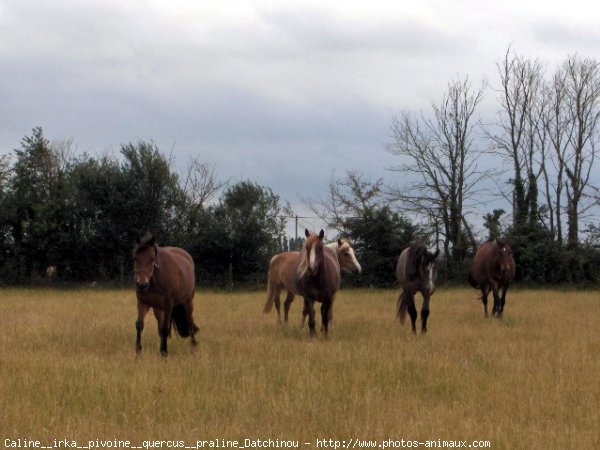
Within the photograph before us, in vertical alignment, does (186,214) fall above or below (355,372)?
above

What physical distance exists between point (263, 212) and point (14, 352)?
71.3ft

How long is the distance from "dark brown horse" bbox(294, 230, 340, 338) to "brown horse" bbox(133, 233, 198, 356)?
2005 mm

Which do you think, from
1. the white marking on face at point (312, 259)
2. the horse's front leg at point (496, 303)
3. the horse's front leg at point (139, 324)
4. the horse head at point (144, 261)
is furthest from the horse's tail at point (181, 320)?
the horse's front leg at point (496, 303)

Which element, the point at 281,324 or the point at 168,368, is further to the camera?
the point at 281,324

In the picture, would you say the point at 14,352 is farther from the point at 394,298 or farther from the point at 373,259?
the point at 373,259

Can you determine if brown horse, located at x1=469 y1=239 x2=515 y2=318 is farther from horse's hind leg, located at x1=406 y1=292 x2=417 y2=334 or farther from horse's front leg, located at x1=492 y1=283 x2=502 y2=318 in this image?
horse's hind leg, located at x1=406 y1=292 x2=417 y2=334

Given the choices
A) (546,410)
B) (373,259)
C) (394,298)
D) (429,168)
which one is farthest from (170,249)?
(429,168)

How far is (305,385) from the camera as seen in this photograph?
7.08m

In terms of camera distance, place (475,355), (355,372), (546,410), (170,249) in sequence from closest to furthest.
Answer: (546,410) → (355,372) → (475,355) → (170,249)

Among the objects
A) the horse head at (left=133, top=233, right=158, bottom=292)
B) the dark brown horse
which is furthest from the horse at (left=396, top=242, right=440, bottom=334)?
the horse head at (left=133, top=233, right=158, bottom=292)

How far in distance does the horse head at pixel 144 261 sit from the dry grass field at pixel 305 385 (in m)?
1.04

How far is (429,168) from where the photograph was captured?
3681 centimetres

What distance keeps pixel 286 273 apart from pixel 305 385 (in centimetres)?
686

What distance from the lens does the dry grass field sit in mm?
5445
